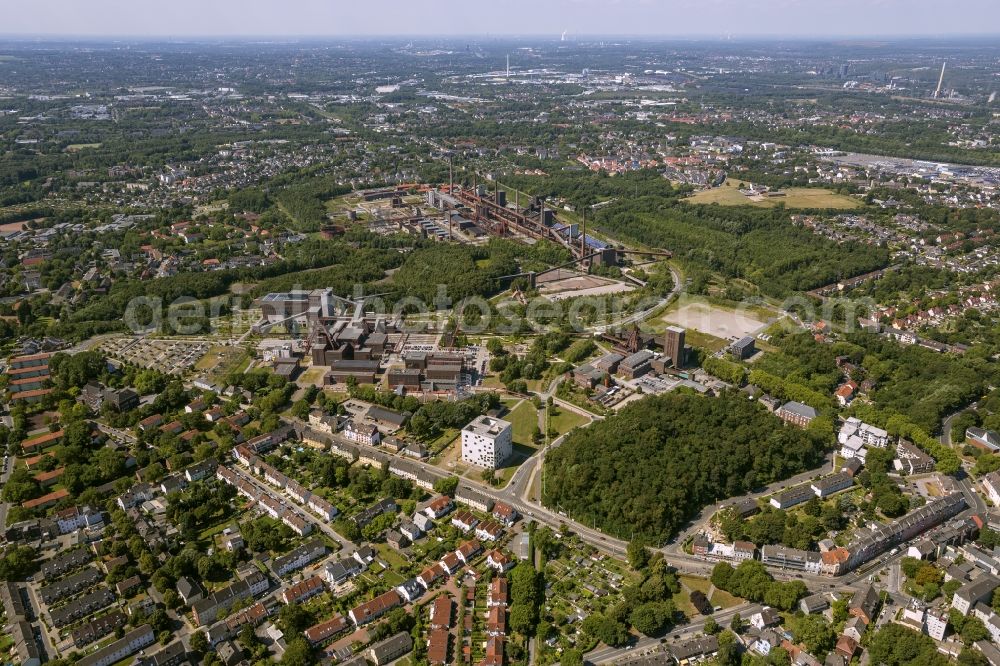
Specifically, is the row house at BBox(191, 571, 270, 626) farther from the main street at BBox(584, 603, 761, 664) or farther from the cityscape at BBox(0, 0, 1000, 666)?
the main street at BBox(584, 603, 761, 664)

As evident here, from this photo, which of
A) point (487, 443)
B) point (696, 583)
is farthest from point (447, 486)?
point (696, 583)

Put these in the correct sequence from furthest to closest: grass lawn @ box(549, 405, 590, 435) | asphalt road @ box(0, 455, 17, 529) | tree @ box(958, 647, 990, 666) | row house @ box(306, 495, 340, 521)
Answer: grass lawn @ box(549, 405, 590, 435)
asphalt road @ box(0, 455, 17, 529)
row house @ box(306, 495, 340, 521)
tree @ box(958, 647, 990, 666)

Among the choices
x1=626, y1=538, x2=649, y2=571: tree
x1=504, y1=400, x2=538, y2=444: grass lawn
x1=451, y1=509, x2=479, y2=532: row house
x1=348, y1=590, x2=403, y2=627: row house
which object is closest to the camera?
x1=348, y1=590, x2=403, y2=627: row house

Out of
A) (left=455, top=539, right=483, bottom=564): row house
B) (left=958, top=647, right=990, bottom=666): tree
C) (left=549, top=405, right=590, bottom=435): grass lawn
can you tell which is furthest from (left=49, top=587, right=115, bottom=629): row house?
(left=958, top=647, right=990, bottom=666): tree

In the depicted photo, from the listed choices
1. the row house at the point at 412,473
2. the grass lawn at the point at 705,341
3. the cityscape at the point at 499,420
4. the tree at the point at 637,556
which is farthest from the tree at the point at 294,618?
the grass lawn at the point at 705,341

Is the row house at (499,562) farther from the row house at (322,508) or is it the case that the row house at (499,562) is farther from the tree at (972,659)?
the tree at (972,659)

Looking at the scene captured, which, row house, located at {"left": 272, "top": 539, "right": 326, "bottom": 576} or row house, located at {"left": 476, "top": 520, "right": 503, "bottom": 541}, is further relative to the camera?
row house, located at {"left": 476, "top": 520, "right": 503, "bottom": 541}

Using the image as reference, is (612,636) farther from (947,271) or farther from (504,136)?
(504,136)
